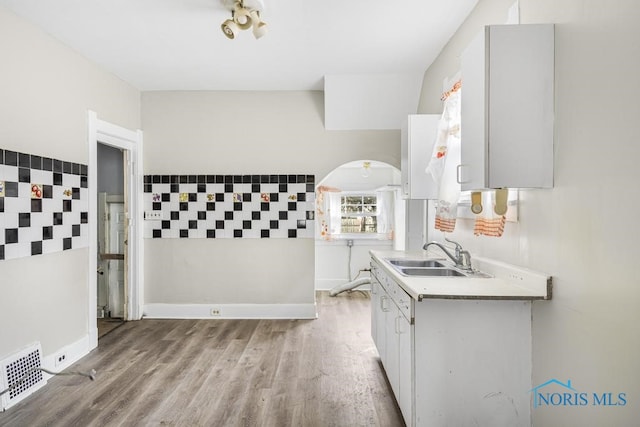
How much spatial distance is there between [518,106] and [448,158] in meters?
0.78

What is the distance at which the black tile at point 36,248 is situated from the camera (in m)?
2.51

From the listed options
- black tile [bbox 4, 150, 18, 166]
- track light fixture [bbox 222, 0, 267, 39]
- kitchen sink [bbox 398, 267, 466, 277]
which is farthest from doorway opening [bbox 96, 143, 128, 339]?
kitchen sink [bbox 398, 267, 466, 277]

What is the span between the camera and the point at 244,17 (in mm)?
2342

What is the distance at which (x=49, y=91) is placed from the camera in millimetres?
2689

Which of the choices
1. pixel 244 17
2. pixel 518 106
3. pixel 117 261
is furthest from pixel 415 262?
pixel 117 261

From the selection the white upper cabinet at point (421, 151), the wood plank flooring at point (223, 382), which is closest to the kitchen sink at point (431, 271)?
the white upper cabinet at point (421, 151)

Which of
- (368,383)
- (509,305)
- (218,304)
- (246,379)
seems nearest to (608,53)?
(509,305)

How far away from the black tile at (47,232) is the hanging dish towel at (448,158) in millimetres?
2759

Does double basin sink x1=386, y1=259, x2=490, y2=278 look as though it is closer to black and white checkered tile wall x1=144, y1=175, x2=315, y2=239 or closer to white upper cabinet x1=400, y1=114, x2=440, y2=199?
white upper cabinet x1=400, y1=114, x2=440, y2=199

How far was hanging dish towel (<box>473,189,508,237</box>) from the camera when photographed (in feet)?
6.45

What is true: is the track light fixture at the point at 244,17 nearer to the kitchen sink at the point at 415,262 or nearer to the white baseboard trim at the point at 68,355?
the kitchen sink at the point at 415,262

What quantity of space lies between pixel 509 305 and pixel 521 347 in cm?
21

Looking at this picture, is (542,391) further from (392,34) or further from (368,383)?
(392,34)

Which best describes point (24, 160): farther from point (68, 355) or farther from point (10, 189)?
point (68, 355)
